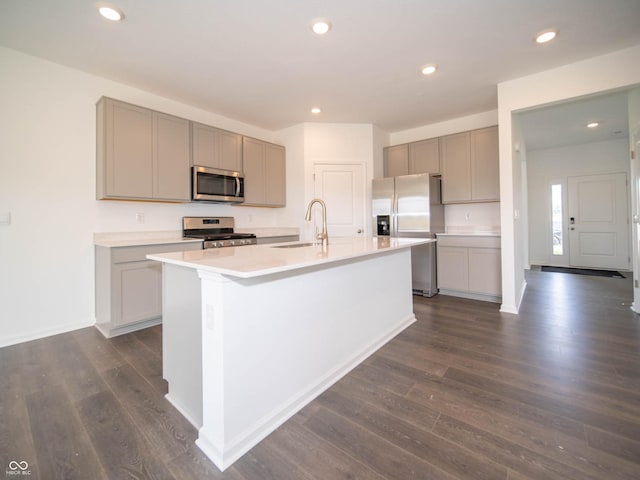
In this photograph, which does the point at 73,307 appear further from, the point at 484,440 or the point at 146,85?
the point at 484,440

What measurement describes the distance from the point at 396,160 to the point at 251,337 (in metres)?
4.09

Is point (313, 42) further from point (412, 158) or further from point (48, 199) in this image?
point (48, 199)

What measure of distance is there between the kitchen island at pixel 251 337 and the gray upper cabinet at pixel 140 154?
1.81 m

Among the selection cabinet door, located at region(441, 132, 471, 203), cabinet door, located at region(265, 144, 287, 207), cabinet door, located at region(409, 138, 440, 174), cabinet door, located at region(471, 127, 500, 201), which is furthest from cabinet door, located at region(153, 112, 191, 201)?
cabinet door, located at region(471, 127, 500, 201)

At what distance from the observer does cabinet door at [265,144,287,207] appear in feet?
14.7

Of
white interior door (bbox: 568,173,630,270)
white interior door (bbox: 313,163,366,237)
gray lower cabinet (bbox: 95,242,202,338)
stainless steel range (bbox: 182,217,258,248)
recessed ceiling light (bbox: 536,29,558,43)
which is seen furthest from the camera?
white interior door (bbox: 568,173,630,270)

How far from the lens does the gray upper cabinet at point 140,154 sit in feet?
9.49

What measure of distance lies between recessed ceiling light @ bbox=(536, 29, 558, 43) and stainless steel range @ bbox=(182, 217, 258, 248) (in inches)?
138

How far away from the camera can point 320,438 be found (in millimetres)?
1452

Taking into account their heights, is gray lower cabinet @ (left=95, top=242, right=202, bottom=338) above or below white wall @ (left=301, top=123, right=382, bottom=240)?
below

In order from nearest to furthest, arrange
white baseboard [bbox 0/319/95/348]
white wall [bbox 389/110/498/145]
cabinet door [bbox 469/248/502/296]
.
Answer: white baseboard [bbox 0/319/95/348] < cabinet door [bbox 469/248/502/296] < white wall [bbox 389/110/498/145]

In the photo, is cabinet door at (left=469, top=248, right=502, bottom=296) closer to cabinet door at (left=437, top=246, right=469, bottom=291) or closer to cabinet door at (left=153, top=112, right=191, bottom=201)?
cabinet door at (left=437, top=246, right=469, bottom=291)

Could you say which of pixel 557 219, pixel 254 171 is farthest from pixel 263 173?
pixel 557 219

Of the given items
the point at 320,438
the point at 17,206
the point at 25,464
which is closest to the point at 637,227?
the point at 320,438
